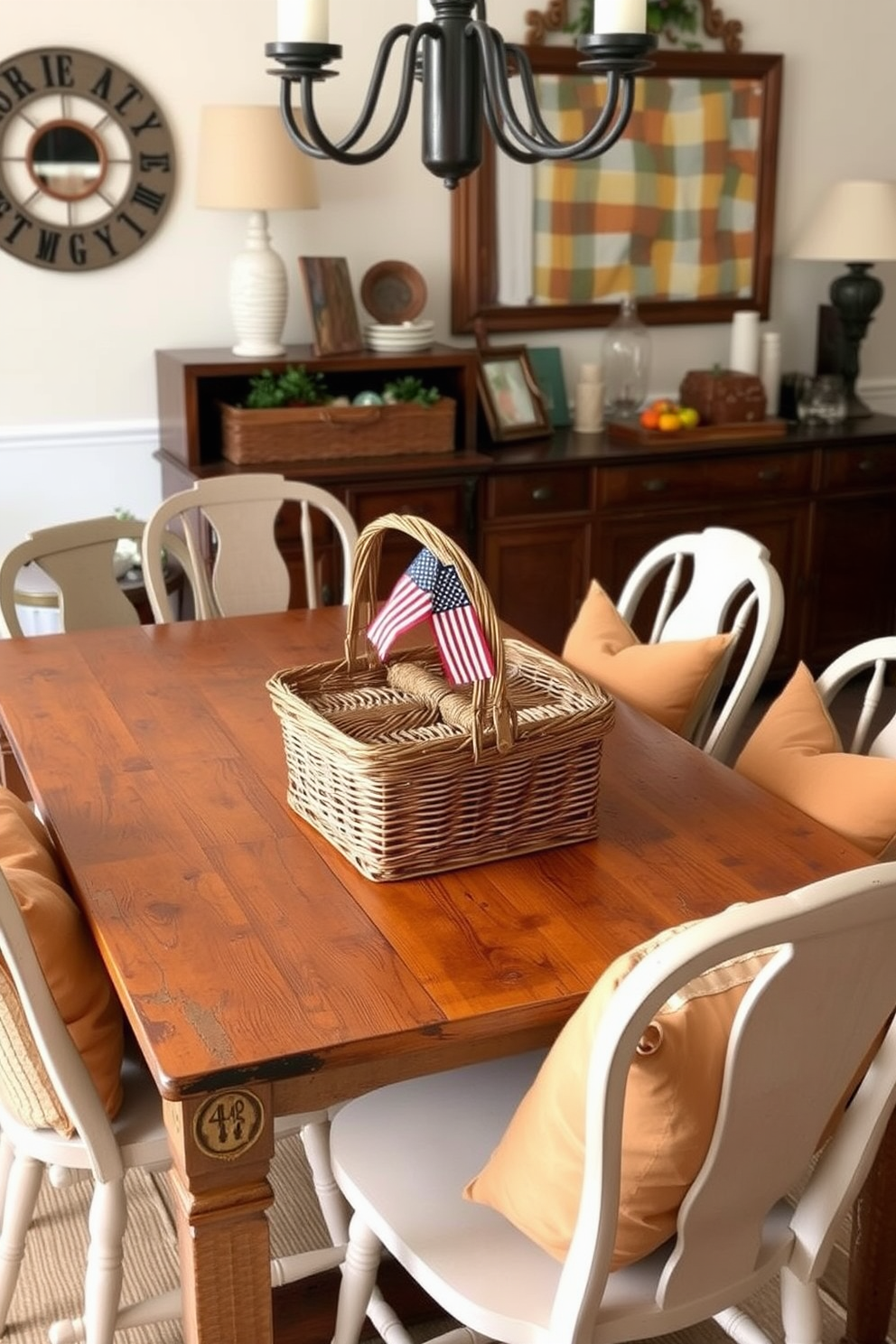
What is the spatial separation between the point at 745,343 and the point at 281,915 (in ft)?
10.9

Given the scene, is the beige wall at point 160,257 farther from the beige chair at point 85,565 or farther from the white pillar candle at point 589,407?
the beige chair at point 85,565

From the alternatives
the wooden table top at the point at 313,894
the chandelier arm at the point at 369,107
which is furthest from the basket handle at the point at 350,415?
A: the chandelier arm at the point at 369,107

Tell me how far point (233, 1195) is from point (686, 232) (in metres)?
3.74

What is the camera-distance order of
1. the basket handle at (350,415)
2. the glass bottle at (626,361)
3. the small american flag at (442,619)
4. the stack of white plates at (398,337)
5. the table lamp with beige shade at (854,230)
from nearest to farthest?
the small american flag at (442,619) < the basket handle at (350,415) < the stack of white plates at (398,337) < the table lamp with beige shade at (854,230) < the glass bottle at (626,361)

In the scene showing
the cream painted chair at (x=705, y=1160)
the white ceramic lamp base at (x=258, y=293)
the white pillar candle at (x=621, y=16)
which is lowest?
the cream painted chair at (x=705, y=1160)

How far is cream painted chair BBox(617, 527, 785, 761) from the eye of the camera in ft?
8.04

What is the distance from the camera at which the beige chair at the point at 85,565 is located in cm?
286

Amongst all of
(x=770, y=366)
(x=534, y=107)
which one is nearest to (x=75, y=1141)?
(x=534, y=107)

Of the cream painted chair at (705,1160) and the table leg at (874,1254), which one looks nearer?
the cream painted chair at (705,1160)

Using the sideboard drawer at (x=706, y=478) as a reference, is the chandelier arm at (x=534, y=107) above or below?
above

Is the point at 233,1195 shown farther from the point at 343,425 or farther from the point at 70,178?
the point at 70,178

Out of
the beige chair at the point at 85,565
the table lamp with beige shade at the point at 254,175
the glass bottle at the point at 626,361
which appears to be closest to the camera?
the beige chair at the point at 85,565

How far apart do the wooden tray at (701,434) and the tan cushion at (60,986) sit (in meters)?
2.77

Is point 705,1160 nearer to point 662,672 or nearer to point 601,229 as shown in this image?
point 662,672
